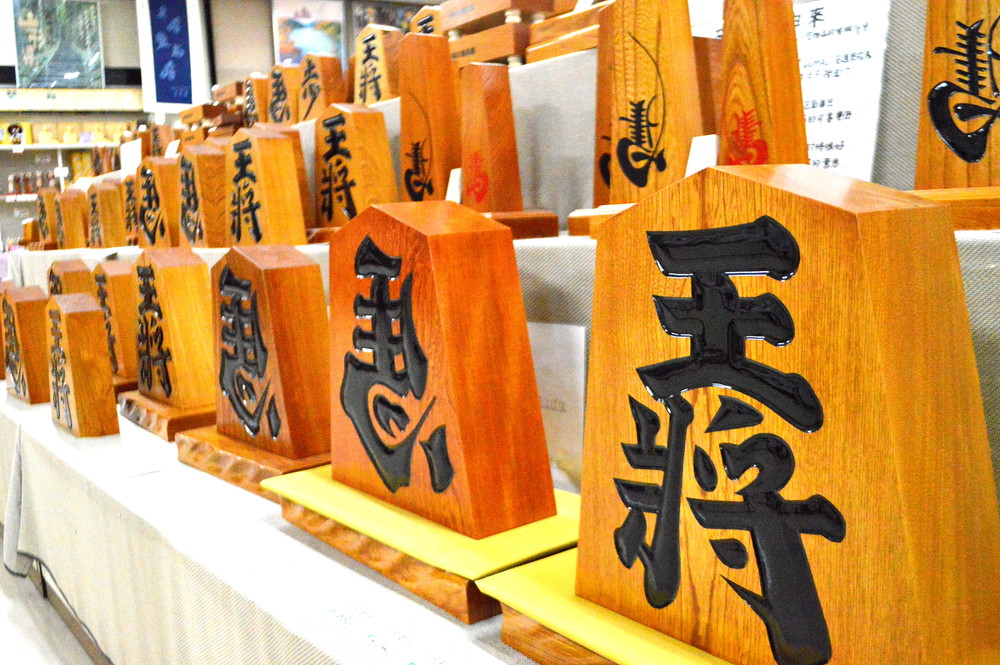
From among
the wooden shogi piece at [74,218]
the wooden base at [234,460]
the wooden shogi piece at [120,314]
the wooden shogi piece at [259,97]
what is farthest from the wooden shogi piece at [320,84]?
the wooden shogi piece at [74,218]

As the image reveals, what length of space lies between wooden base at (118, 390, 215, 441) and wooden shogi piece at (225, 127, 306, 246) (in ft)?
1.27

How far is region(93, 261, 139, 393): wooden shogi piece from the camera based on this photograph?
183 cm

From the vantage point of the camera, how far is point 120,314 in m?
1.84

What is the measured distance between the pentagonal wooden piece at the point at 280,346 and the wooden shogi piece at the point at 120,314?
67 cm

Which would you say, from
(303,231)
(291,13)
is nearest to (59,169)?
(291,13)

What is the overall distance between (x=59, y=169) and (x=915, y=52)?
6631 millimetres

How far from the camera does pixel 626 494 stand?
0.66 metres

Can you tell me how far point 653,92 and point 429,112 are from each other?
601 millimetres

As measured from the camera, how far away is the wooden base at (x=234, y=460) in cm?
114

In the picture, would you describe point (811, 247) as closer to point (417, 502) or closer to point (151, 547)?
point (417, 502)

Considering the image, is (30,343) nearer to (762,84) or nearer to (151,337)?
(151,337)

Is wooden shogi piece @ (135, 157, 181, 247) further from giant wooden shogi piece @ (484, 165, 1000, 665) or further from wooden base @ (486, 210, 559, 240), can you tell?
giant wooden shogi piece @ (484, 165, 1000, 665)

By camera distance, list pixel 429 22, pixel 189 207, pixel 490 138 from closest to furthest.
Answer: pixel 490 138 < pixel 189 207 < pixel 429 22

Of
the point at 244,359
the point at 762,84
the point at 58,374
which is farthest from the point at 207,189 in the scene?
the point at 762,84
